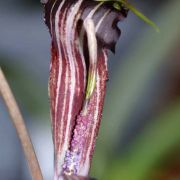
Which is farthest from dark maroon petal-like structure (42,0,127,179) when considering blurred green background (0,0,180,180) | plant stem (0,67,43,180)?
blurred green background (0,0,180,180)

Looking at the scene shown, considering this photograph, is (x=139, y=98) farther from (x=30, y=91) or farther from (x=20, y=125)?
(x=20, y=125)

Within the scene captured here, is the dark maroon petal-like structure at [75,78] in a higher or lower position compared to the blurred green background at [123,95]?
higher

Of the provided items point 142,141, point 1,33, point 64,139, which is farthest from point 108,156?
point 64,139

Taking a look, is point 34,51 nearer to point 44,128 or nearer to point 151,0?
point 44,128

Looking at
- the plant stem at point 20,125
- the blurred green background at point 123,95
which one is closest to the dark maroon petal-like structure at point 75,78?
the plant stem at point 20,125

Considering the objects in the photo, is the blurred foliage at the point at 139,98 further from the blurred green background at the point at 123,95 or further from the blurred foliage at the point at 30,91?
the blurred foliage at the point at 30,91

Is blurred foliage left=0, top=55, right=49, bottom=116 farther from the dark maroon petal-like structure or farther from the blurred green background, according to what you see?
the dark maroon petal-like structure
